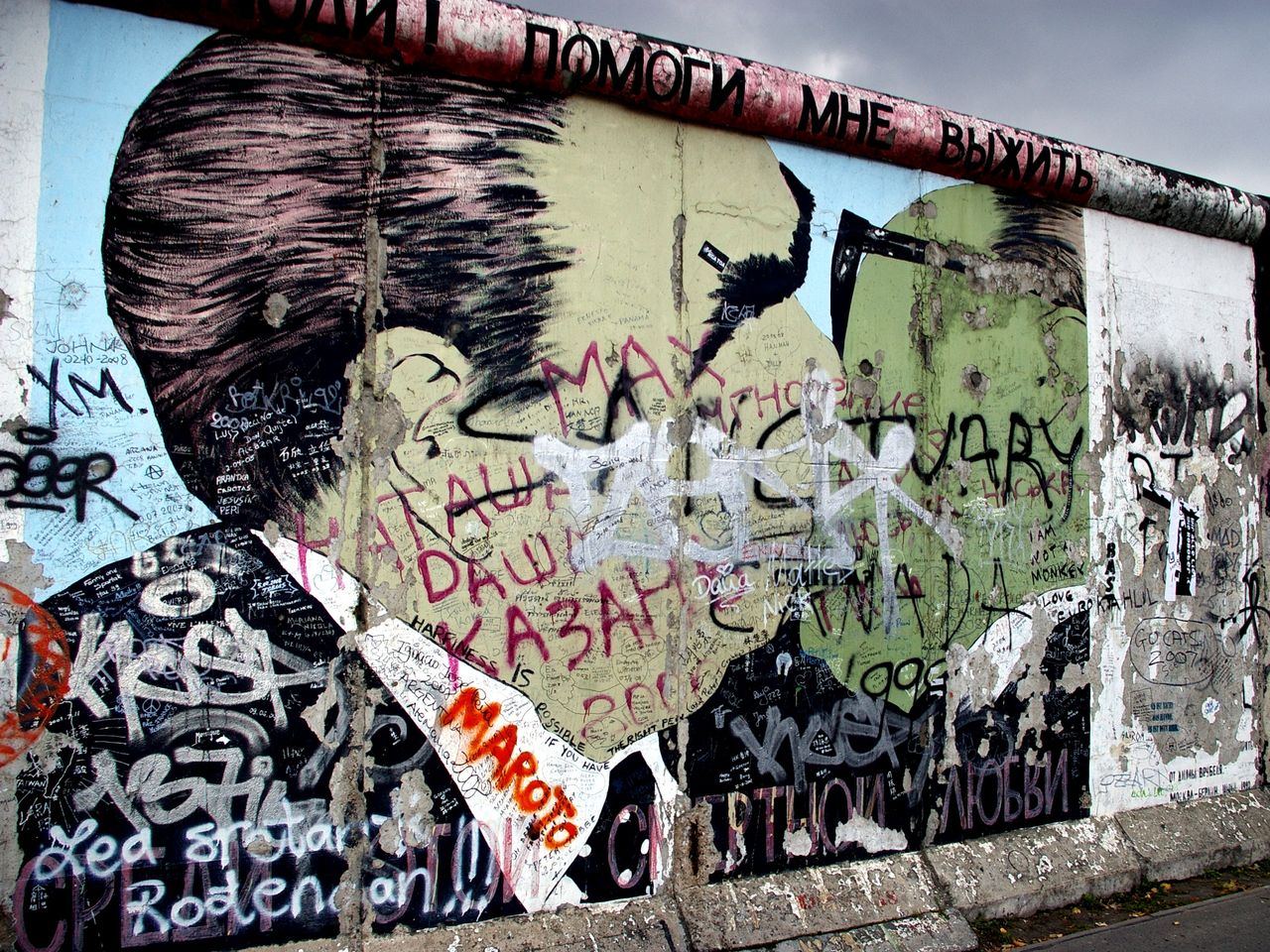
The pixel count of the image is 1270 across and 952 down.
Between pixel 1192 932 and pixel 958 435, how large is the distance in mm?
3118

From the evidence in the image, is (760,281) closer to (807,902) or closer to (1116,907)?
(807,902)

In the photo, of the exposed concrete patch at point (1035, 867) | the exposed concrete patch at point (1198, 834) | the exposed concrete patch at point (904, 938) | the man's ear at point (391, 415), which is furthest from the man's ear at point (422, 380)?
the exposed concrete patch at point (1198, 834)

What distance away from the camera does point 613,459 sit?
15.3ft

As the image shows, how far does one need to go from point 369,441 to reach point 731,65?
9.12ft

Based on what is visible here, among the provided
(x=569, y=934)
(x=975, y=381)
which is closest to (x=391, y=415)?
(x=569, y=934)

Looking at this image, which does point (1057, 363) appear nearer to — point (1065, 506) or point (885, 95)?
point (1065, 506)

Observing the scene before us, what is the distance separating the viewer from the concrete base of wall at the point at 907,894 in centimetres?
436

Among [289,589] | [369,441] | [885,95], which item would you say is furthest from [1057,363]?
[289,589]

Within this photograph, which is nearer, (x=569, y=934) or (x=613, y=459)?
(x=569, y=934)

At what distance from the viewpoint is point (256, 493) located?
12.8ft

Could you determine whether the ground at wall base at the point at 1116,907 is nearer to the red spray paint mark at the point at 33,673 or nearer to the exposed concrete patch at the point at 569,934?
the exposed concrete patch at the point at 569,934

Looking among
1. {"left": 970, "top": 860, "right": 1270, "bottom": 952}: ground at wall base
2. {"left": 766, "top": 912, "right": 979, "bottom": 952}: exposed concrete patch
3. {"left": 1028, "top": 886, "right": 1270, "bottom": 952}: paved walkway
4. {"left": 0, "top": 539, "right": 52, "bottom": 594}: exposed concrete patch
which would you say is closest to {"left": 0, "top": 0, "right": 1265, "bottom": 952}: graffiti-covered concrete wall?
{"left": 0, "top": 539, "right": 52, "bottom": 594}: exposed concrete patch

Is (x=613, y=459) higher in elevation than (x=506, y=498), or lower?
higher

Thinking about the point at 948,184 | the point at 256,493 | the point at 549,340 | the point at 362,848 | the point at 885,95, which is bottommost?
the point at 362,848
